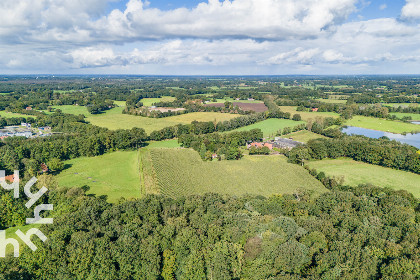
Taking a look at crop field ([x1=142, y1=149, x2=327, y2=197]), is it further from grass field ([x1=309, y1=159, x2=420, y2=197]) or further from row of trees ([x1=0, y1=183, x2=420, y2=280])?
row of trees ([x1=0, y1=183, x2=420, y2=280])

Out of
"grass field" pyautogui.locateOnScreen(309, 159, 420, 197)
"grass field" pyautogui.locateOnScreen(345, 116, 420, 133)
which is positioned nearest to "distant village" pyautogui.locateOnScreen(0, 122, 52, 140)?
"grass field" pyautogui.locateOnScreen(309, 159, 420, 197)

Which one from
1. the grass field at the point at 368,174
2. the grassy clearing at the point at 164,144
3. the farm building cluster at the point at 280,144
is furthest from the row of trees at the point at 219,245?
the grassy clearing at the point at 164,144

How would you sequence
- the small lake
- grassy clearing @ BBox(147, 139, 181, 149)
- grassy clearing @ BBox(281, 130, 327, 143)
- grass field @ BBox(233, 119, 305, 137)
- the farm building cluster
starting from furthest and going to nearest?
grass field @ BBox(233, 119, 305, 137), grassy clearing @ BBox(281, 130, 327, 143), the small lake, grassy clearing @ BBox(147, 139, 181, 149), the farm building cluster

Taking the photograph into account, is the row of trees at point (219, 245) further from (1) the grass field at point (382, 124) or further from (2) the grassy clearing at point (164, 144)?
(1) the grass field at point (382, 124)

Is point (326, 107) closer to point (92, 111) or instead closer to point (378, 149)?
point (378, 149)

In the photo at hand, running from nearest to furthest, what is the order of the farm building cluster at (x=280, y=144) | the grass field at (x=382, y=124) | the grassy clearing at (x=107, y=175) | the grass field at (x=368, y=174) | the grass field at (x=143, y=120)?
the grassy clearing at (x=107, y=175) → the grass field at (x=368, y=174) → the farm building cluster at (x=280, y=144) → the grass field at (x=382, y=124) → the grass field at (x=143, y=120)

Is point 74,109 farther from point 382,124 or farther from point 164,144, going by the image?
point 382,124

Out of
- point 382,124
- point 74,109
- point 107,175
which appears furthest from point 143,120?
point 382,124
